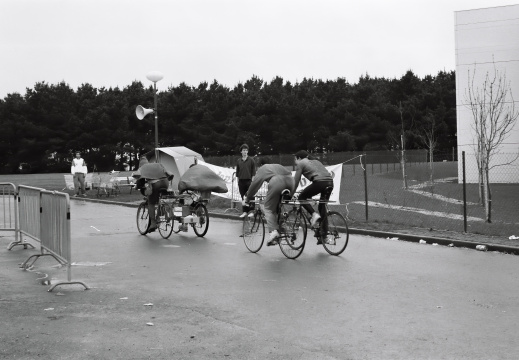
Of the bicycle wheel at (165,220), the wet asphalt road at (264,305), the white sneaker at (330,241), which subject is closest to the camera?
the wet asphalt road at (264,305)

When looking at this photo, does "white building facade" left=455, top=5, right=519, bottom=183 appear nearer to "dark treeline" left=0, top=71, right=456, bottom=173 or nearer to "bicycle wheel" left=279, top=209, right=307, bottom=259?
"bicycle wheel" left=279, top=209, right=307, bottom=259

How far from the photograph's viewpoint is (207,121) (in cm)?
8162

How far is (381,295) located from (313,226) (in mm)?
3799

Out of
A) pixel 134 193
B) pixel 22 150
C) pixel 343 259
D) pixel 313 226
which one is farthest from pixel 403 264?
pixel 22 150

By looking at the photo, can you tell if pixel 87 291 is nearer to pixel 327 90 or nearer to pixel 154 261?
pixel 154 261

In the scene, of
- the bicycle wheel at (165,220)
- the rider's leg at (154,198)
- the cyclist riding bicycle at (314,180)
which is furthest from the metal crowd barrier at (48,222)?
the cyclist riding bicycle at (314,180)

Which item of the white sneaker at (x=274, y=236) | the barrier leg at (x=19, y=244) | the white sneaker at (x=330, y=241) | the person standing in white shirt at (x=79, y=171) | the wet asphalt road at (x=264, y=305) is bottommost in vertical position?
the wet asphalt road at (x=264, y=305)

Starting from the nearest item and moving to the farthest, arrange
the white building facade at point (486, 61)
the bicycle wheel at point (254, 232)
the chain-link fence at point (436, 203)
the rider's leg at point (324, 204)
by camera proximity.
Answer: the rider's leg at point (324, 204) → the bicycle wheel at point (254, 232) → the chain-link fence at point (436, 203) → the white building facade at point (486, 61)

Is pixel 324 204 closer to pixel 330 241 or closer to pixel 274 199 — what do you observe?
pixel 330 241

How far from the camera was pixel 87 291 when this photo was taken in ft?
29.7

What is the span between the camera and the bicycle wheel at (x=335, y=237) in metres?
12.2

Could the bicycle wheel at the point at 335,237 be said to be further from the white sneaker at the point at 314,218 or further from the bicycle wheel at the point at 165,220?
the bicycle wheel at the point at 165,220

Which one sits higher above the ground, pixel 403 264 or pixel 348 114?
pixel 348 114

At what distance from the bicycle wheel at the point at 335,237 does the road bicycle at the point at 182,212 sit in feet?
11.3
